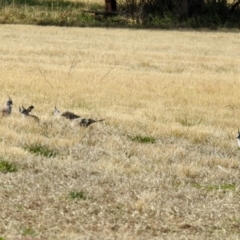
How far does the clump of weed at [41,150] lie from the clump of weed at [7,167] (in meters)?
0.66

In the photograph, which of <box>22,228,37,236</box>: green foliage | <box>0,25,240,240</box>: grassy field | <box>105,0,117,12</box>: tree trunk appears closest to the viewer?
<box>22,228,37,236</box>: green foliage

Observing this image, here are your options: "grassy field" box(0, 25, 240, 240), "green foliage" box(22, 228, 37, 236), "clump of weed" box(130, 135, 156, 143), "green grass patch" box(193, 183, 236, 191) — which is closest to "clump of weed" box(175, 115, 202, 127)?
"grassy field" box(0, 25, 240, 240)

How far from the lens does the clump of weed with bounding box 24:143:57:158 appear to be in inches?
356

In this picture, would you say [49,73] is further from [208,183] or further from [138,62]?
[208,183]

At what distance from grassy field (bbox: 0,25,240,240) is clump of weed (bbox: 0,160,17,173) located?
0.01m

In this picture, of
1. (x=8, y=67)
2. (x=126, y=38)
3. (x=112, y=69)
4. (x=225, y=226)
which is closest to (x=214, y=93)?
(x=112, y=69)

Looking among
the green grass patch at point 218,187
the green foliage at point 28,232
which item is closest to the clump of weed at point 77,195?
the green foliage at point 28,232

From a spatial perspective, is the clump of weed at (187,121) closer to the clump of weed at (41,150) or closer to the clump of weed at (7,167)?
the clump of weed at (41,150)

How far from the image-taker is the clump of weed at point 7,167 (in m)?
8.19

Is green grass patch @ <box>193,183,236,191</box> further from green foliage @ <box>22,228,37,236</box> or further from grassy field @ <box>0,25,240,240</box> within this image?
green foliage @ <box>22,228,37,236</box>

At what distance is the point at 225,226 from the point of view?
6.82 metres

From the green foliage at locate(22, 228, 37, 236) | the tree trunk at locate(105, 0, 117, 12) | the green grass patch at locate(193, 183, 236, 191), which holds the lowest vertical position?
the green grass patch at locate(193, 183, 236, 191)

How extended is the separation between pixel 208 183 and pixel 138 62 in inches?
465

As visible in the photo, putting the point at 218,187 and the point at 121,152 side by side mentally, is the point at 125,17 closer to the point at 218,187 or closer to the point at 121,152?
the point at 121,152
